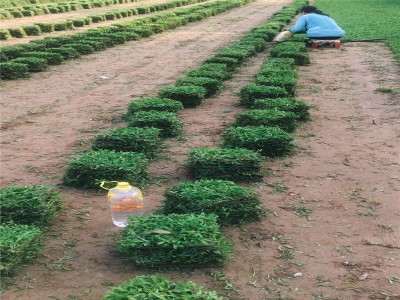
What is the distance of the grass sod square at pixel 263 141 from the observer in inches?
271

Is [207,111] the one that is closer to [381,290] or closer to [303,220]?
[303,220]

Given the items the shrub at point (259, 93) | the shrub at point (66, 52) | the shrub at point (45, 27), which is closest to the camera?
the shrub at point (259, 93)

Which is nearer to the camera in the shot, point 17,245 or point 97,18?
point 17,245

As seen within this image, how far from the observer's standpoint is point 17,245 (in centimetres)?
420

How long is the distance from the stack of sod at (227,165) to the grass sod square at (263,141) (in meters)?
0.65

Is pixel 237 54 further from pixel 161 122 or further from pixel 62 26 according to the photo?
pixel 62 26

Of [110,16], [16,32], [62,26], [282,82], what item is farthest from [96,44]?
[110,16]

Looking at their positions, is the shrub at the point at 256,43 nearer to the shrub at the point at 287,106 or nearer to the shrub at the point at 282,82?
the shrub at the point at 282,82

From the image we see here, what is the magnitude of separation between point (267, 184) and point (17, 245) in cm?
278

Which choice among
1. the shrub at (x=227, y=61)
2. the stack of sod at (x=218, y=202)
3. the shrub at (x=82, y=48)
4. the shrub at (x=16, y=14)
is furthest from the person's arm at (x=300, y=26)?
the shrub at (x=16, y=14)

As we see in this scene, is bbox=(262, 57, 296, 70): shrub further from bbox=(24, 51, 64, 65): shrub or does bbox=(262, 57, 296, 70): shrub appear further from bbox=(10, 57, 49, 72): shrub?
bbox=(24, 51, 64, 65): shrub

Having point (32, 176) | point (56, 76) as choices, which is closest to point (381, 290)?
point (32, 176)

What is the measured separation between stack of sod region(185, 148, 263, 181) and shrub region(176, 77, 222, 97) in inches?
167

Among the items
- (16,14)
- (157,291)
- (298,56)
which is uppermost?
(157,291)
